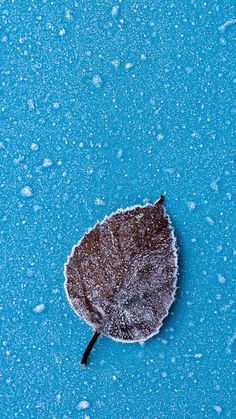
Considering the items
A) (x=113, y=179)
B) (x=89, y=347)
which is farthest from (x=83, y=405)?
(x=113, y=179)

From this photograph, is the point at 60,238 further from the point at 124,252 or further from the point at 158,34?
the point at 158,34

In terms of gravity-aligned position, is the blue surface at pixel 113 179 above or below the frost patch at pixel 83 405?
above

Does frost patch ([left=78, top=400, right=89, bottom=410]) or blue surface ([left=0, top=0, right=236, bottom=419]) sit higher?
blue surface ([left=0, top=0, right=236, bottom=419])

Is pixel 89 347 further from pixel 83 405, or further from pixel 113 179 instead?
pixel 113 179

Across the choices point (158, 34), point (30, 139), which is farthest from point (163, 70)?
point (30, 139)

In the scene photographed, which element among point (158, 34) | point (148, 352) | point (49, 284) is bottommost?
point (148, 352)
